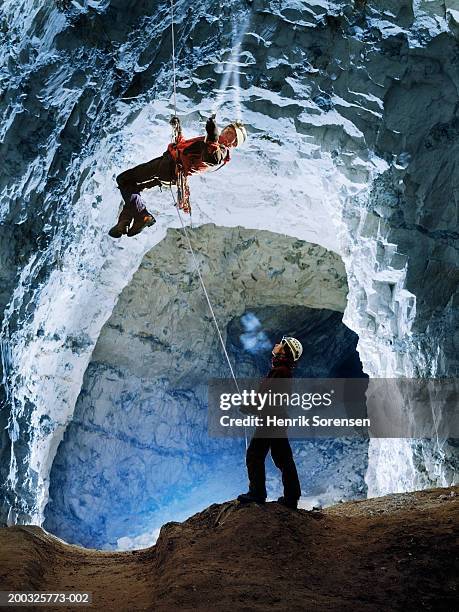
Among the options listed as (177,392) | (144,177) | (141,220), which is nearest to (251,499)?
(141,220)

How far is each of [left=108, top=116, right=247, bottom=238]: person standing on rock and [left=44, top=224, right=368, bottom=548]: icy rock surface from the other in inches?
219

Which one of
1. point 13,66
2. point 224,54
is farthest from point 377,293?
point 13,66

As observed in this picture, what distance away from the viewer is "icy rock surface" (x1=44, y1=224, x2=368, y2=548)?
1281 centimetres

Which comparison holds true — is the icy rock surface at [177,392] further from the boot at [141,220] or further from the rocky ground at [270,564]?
the rocky ground at [270,564]

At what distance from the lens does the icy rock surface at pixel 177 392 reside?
1281 centimetres

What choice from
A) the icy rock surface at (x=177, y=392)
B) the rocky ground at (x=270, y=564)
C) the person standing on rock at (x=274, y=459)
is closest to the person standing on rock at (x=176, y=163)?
the person standing on rock at (x=274, y=459)

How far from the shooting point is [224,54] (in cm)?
737

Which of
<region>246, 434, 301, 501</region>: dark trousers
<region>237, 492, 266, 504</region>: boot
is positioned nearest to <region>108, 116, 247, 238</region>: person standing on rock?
<region>246, 434, 301, 501</region>: dark trousers

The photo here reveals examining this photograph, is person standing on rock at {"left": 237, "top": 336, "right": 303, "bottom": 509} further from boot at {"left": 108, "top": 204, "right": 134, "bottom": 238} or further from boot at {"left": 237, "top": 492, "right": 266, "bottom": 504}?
boot at {"left": 108, "top": 204, "right": 134, "bottom": 238}

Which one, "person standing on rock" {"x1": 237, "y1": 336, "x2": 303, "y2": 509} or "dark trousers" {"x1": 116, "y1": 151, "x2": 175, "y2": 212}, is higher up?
"dark trousers" {"x1": 116, "y1": 151, "x2": 175, "y2": 212}

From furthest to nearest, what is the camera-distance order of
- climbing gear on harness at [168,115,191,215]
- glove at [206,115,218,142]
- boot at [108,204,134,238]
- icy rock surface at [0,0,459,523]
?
1. boot at [108,204,134,238]
2. icy rock surface at [0,0,459,523]
3. climbing gear on harness at [168,115,191,215]
4. glove at [206,115,218,142]

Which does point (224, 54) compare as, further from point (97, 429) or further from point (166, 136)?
point (97, 429)

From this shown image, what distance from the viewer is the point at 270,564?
149 inches

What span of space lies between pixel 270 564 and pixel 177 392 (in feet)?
34.7
